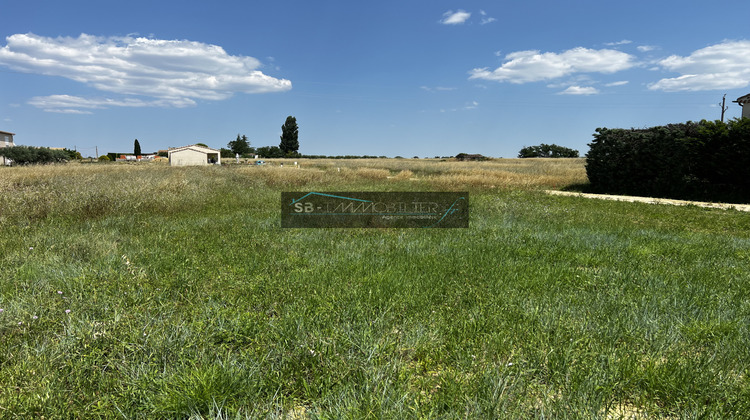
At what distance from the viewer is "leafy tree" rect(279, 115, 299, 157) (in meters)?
85.8

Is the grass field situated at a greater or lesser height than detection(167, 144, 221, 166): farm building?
lesser

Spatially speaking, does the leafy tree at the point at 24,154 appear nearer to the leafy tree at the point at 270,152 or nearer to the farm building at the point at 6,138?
the farm building at the point at 6,138

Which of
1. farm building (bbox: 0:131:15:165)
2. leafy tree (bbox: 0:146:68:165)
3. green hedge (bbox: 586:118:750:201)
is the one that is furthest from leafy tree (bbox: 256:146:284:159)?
green hedge (bbox: 586:118:750:201)

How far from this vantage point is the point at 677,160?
1430 cm

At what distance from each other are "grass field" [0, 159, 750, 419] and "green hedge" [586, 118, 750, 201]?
34.0 feet

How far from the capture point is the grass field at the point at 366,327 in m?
1.95

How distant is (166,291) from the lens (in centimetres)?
343

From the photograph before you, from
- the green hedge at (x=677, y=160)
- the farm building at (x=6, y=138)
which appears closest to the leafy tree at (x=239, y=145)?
the farm building at (x=6, y=138)

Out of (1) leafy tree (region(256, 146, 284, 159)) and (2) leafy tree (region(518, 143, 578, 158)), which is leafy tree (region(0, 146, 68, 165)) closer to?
(1) leafy tree (region(256, 146, 284, 159))

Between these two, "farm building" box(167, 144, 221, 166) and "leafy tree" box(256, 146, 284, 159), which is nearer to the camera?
"farm building" box(167, 144, 221, 166)

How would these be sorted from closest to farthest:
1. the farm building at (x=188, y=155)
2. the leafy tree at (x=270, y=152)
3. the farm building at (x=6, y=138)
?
the farm building at (x=188, y=155)
the farm building at (x=6, y=138)
the leafy tree at (x=270, y=152)

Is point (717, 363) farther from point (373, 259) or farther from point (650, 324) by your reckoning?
point (373, 259)

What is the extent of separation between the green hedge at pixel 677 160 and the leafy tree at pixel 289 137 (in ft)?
251

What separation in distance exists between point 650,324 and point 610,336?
486 mm
